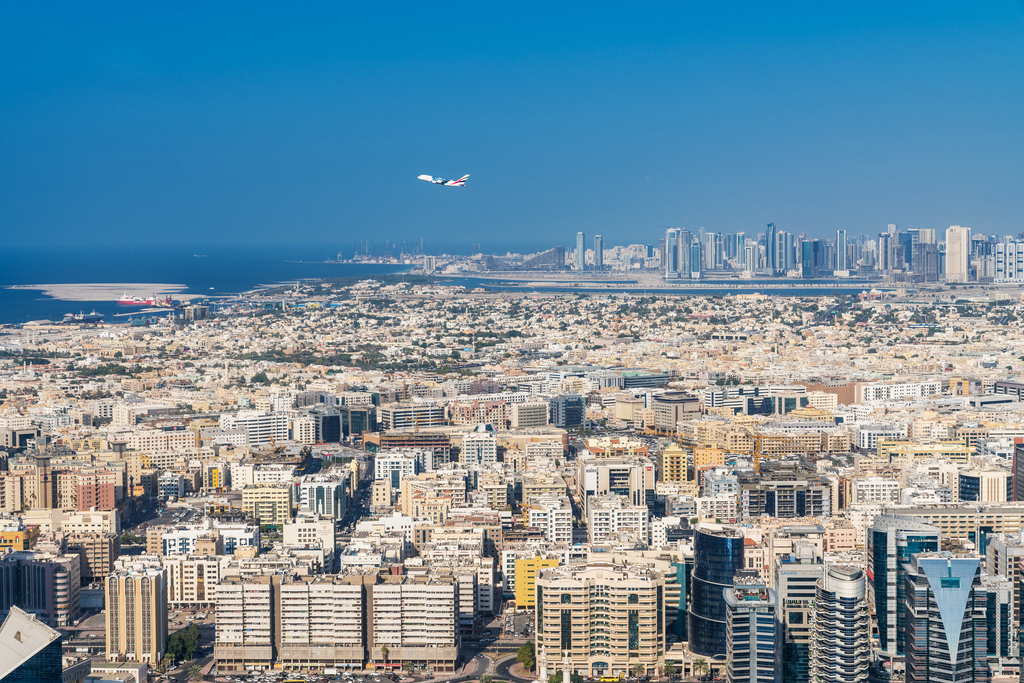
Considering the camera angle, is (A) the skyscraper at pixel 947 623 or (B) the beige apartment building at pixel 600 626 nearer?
(A) the skyscraper at pixel 947 623

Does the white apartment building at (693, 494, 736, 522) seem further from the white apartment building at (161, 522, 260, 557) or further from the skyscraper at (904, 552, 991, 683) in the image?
the skyscraper at (904, 552, 991, 683)

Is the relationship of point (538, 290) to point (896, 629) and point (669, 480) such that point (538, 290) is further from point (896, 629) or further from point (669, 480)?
point (896, 629)

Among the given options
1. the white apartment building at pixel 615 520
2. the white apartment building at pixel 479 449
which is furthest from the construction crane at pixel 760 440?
the white apartment building at pixel 615 520

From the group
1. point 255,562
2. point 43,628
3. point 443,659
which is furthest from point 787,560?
point 43,628

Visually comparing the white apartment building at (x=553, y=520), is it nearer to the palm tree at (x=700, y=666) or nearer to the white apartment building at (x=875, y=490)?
the white apartment building at (x=875, y=490)

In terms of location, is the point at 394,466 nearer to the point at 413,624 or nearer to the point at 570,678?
the point at 413,624

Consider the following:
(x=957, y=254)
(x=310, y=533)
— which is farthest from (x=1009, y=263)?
(x=310, y=533)

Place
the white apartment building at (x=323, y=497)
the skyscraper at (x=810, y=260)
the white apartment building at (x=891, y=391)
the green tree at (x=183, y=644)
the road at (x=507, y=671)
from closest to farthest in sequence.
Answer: the road at (x=507, y=671) → the green tree at (x=183, y=644) → the white apartment building at (x=323, y=497) → the white apartment building at (x=891, y=391) → the skyscraper at (x=810, y=260)

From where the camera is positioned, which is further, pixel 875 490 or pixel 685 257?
pixel 685 257
